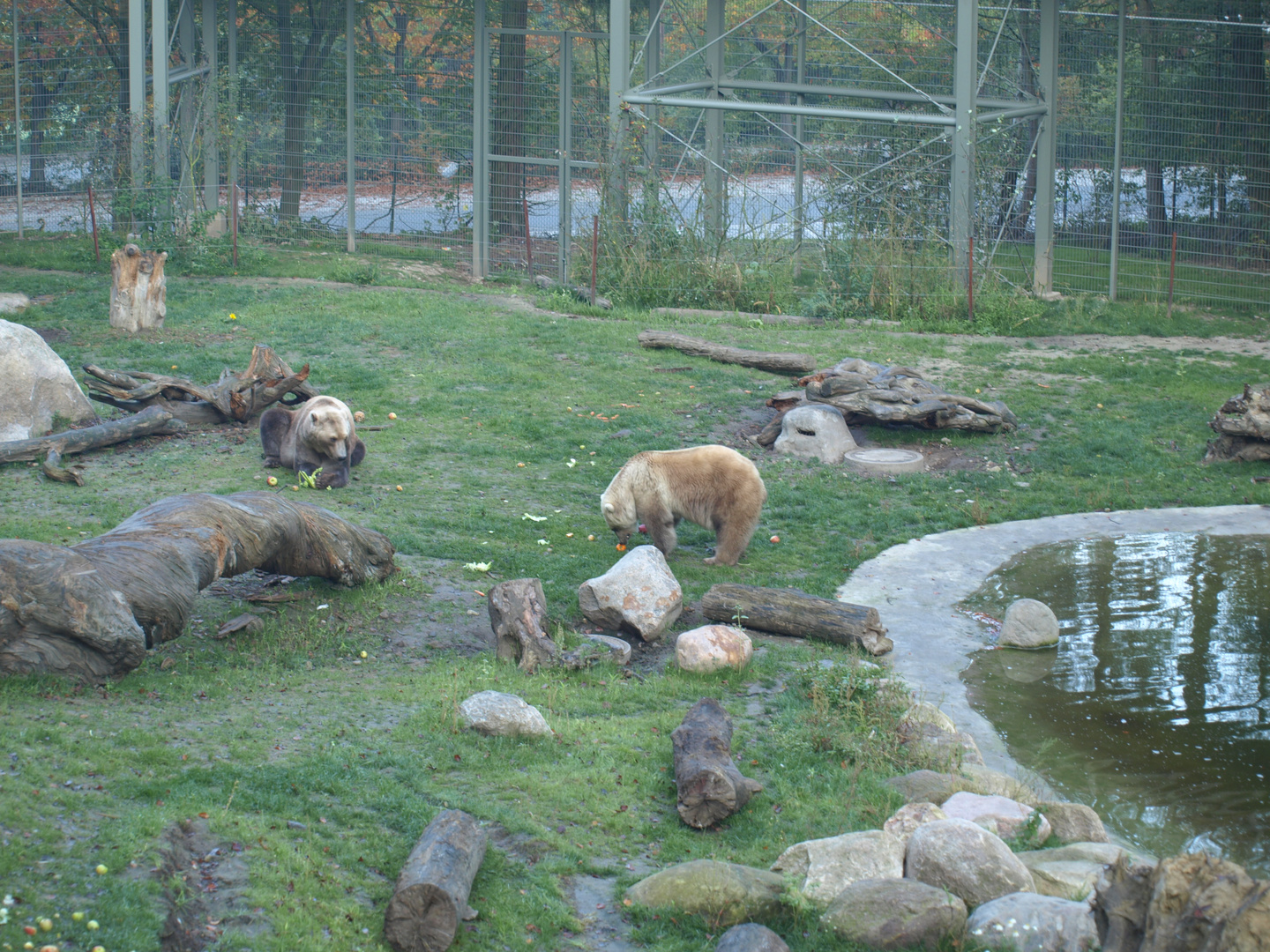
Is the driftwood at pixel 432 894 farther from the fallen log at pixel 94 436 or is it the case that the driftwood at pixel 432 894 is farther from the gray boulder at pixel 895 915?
the fallen log at pixel 94 436

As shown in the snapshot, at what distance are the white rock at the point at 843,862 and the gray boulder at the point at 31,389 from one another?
8.02 m

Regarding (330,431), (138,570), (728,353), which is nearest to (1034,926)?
(138,570)

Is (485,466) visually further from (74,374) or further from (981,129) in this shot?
(981,129)

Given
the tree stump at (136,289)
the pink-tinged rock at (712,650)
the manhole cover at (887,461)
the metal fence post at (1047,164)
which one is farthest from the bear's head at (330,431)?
the metal fence post at (1047,164)

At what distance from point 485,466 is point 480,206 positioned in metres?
9.88

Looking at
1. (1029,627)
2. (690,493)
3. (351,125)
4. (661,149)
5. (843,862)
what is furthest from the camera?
(351,125)

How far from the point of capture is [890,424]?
460 inches

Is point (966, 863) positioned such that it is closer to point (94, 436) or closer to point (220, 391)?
point (94, 436)

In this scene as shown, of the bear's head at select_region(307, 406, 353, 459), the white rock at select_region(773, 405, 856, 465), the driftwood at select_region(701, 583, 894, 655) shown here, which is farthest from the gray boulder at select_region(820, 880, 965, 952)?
the white rock at select_region(773, 405, 856, 465)

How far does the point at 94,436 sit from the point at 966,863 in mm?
8148

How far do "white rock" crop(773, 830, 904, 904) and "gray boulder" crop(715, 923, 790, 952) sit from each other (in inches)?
13.6

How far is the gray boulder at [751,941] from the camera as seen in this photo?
388cm

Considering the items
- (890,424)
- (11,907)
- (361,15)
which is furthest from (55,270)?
(11,907)

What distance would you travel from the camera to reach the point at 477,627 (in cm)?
699
